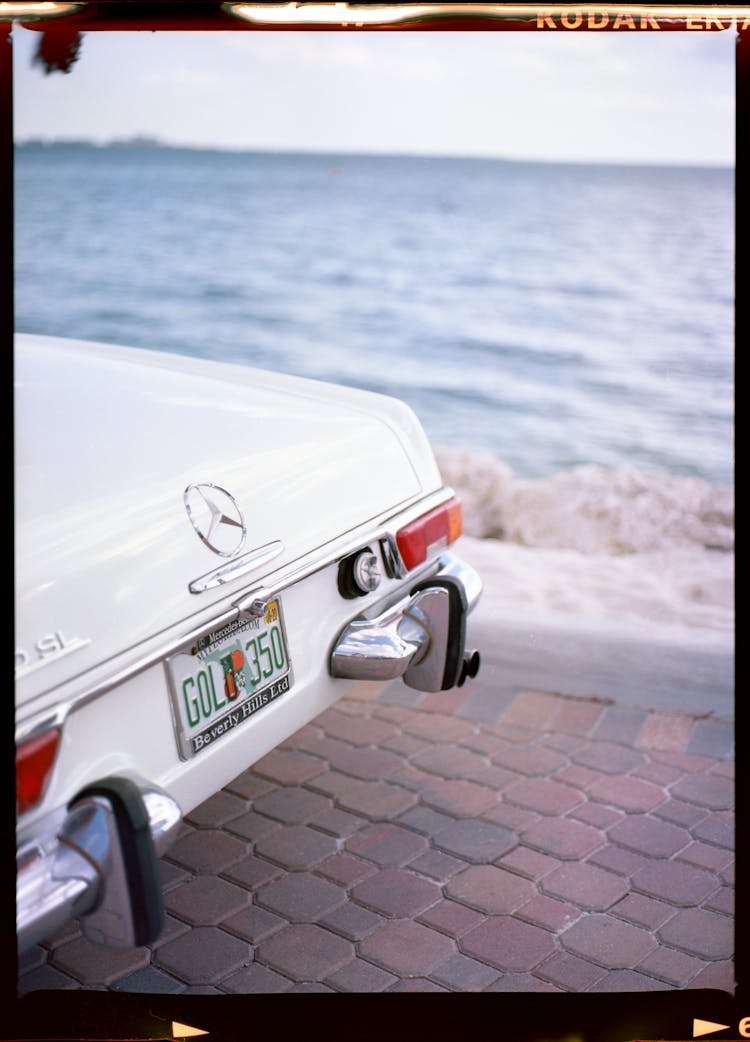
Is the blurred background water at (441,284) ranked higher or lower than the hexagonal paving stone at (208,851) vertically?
higher

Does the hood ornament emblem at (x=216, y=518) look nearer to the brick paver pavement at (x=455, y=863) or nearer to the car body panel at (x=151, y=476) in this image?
the car body panel at (x=151, y=476)

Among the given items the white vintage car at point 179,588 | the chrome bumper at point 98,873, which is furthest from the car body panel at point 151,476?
the chrome bumper at point 98,873

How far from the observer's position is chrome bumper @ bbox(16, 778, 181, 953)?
5.61ft

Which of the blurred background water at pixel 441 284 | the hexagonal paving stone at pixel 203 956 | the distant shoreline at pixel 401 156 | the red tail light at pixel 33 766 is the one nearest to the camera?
the red tail light at pixel 33 766

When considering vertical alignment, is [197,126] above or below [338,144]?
below

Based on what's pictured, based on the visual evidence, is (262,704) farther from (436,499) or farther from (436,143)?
(436,143)

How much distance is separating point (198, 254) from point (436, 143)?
9.92m

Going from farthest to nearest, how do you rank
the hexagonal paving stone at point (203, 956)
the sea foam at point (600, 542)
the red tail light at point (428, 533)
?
the sea foam at point (600, 542)
the red tail light at point (428, 533)
the hexagonal paving stone at point (203, 956)

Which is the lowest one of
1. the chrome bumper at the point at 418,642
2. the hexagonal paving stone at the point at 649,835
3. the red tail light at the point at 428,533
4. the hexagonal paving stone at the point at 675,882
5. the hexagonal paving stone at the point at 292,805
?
the hexagonal paving stone at the point at 675,882

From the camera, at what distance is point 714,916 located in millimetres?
2672

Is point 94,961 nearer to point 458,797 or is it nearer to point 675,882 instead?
point 458,797

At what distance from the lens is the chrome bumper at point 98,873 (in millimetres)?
1711

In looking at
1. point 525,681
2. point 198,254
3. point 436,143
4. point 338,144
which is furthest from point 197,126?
point 525,681

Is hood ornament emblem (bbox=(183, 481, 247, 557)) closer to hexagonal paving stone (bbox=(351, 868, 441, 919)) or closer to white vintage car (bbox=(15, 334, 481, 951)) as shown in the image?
white vintage car (bbox=(15, 334, 481, 951))
